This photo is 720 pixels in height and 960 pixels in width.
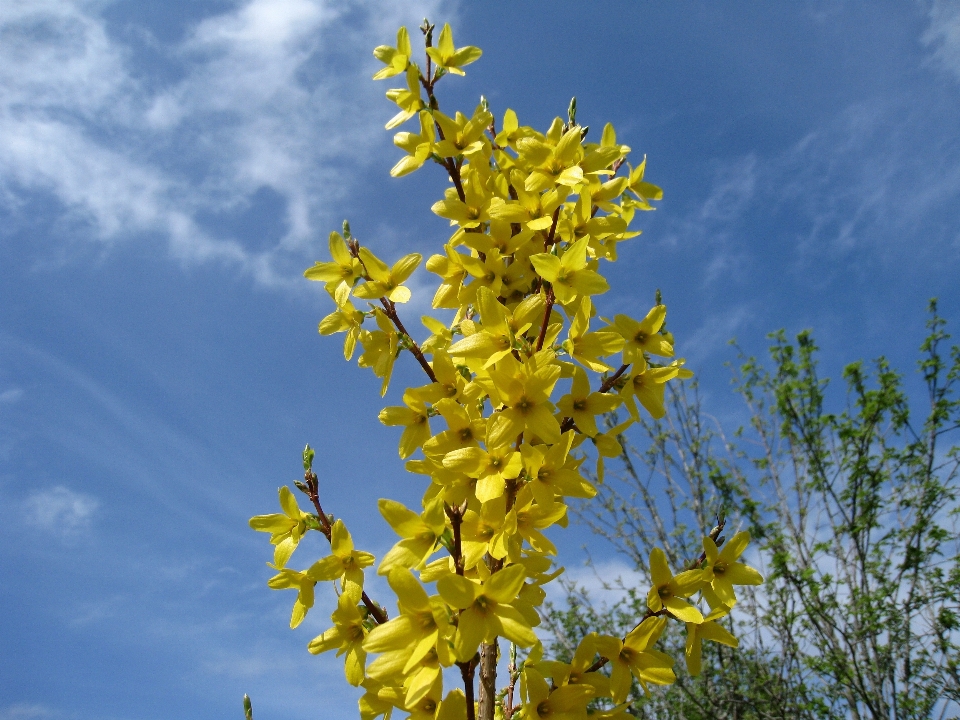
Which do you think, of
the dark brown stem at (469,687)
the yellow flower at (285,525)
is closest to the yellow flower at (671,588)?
the dark brown stem at (469,687)

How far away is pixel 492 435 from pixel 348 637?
76cm

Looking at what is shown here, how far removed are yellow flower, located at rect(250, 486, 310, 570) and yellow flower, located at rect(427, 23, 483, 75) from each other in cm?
161

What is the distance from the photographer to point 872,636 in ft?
21.0

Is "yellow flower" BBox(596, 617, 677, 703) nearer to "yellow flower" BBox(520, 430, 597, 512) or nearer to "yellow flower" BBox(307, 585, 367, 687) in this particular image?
"yellow flower" BBox(520, 430, 597, 512)

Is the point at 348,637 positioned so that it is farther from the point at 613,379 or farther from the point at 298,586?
the point at 613,379

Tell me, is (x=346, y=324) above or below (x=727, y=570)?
above

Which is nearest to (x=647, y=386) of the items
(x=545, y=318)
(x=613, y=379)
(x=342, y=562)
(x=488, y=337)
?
(x=613, y=379)

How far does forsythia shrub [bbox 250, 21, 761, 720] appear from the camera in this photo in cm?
134

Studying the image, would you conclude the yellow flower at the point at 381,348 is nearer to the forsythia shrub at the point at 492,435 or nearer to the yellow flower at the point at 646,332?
the forsythia shrub at the point at 492,435

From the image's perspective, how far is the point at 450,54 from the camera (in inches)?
82.4

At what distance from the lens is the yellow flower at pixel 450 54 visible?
6.75 feet

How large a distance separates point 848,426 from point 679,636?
11.6 ft

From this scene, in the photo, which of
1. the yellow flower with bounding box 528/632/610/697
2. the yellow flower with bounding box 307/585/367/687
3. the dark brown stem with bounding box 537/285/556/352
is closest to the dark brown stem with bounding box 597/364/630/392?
the dark brown stem with bounding box 537/285/556/352

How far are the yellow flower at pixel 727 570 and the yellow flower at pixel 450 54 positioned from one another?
6.07ft
